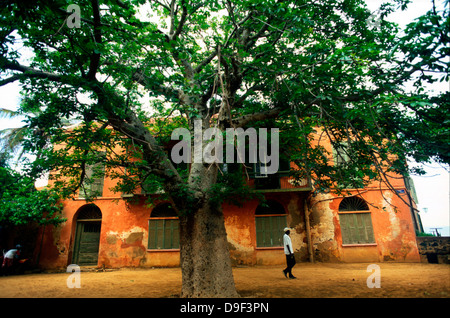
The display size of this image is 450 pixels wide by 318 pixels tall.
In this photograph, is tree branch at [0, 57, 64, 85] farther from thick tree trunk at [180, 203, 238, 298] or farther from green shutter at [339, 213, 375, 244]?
green shutter at [339, 213, 375, 244]

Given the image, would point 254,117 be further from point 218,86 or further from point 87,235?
point 87,235

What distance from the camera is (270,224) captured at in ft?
39.1

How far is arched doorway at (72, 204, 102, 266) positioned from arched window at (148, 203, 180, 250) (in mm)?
2880

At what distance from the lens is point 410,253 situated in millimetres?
10680

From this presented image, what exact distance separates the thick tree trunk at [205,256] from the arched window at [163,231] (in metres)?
7.09

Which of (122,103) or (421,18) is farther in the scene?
(122,103)

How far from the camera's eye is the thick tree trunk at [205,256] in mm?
4993

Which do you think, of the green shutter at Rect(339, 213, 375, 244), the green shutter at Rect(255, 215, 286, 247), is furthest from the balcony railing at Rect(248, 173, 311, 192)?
the green shutter at Rect(339, 213, 375, 244)

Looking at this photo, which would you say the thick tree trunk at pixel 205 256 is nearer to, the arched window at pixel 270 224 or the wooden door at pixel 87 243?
the arched window at pixel 270 224

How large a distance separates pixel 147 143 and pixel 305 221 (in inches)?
350

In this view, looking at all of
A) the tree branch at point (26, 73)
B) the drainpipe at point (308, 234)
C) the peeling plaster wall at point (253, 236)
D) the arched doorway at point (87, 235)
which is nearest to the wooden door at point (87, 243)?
the arched doorway at point (87, 235)
